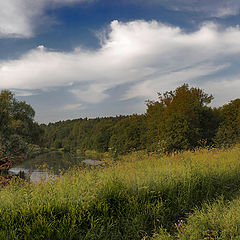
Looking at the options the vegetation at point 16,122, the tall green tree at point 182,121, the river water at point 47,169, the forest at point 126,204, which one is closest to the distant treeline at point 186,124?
the tall green tree at point 182,121

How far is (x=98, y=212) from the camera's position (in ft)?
15.2

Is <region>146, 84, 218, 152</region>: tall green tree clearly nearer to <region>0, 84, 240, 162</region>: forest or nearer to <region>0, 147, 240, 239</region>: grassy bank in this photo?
<region>0, 84, 240, 162</region>: forest

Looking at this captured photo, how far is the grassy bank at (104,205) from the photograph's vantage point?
409 cm

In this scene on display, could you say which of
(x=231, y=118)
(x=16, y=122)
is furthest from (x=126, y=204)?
(x=231, y=118)

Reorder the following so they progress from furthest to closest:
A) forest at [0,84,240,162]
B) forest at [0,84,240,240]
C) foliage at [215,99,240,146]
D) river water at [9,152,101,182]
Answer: foliage at [215,99,240,146], forest at [0,84,240,162], river water at [9,152,101,182], forest at [0,84,240,240]

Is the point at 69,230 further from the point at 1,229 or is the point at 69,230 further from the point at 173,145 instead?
the point at 173,145

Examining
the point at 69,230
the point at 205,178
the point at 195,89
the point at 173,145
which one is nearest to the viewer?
the point at 69,230

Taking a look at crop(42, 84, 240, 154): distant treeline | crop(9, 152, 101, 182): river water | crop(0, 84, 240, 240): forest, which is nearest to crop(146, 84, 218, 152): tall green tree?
crop(42, 84, 240, 154): distant treeline

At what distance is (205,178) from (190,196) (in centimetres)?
109

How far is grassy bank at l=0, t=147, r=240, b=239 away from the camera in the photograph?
4.09 m

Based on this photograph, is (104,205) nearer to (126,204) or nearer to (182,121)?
(126,204)

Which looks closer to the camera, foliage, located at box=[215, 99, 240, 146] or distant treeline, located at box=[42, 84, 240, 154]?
distant treeline, located at box=[42, 84, 240, 154]

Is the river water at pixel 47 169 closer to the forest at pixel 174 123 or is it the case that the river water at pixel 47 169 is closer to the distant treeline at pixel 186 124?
the forest at pixel 174 123

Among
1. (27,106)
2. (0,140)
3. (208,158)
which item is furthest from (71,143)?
(208,158)
